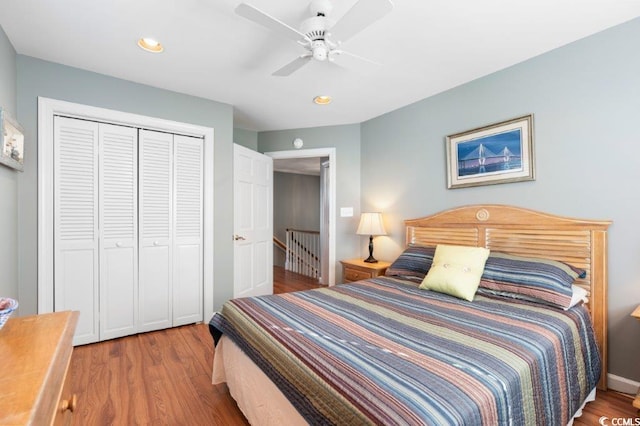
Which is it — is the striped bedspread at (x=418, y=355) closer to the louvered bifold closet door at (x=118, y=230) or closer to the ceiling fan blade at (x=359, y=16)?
the louvered bifold closet door at (x=118, y=230)

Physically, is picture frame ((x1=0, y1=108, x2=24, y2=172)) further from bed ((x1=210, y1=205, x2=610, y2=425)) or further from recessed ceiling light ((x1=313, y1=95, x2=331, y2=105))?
recessed ceiling light ((x1=313, y1=95, x2=331, y2=105))

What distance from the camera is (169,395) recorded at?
1976 mm

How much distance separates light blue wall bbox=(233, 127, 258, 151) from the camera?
14.0 ft

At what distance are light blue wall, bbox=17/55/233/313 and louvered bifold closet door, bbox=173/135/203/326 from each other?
18cm

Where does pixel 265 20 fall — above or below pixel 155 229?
above

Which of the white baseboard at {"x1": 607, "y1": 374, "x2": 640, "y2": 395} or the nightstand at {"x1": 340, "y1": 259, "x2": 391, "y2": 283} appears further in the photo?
the nightstand at {"x1": 340, "y1": 259, "x2": 391, "y2": 283}

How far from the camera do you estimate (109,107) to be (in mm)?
2713

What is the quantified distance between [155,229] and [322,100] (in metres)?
2.22

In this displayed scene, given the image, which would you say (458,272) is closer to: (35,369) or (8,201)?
(35,369)

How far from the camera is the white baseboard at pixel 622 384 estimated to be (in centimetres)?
193

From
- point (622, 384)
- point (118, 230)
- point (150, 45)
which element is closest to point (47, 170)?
point (118, 230)

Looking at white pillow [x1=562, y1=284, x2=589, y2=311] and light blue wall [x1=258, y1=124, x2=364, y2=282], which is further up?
light blue wall [x1=258, y1=124, x2=364, y2=282]

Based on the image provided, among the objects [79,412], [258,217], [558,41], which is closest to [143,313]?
[79,412]

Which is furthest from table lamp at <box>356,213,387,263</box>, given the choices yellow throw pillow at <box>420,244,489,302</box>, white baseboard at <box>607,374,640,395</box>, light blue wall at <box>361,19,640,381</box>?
white baseboard at <box>607,374,640,395</box>
